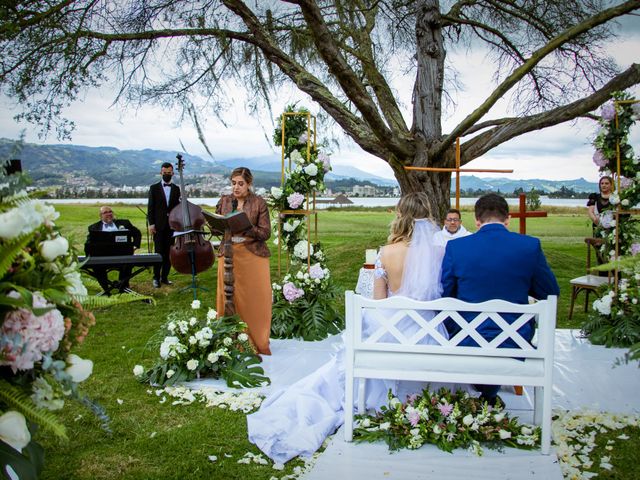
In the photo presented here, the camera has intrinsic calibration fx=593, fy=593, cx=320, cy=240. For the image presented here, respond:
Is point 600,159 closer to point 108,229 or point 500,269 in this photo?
point 500,269

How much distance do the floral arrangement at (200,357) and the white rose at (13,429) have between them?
11.2 feet

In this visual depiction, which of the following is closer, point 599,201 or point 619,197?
point 619,197

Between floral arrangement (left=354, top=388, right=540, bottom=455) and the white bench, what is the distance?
22 cm

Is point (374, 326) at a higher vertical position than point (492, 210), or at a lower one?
lower

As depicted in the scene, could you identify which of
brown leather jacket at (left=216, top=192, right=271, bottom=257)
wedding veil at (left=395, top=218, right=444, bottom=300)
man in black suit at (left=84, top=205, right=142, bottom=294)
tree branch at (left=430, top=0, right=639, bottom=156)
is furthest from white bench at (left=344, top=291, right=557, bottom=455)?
man in black suit at (left=84, top=205, right=142, bottom=294)

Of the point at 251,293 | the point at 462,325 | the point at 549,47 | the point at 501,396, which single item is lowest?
the point at 501,396

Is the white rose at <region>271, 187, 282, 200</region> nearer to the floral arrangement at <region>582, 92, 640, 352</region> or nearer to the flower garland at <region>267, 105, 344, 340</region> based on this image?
the flower garland at <region>267, 105, 344, 340</region>

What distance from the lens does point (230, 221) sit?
539cm

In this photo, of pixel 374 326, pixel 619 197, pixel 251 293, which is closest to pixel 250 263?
pixel 251 293

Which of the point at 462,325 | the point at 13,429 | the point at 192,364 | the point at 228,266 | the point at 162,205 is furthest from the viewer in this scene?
the point at 162,205

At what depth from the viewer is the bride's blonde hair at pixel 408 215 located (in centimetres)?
429

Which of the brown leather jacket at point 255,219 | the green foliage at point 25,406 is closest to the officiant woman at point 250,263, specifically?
the brown leather jacket at point 255,219

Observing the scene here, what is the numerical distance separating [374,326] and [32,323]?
305cm

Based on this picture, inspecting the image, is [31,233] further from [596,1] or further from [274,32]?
[596,1]
